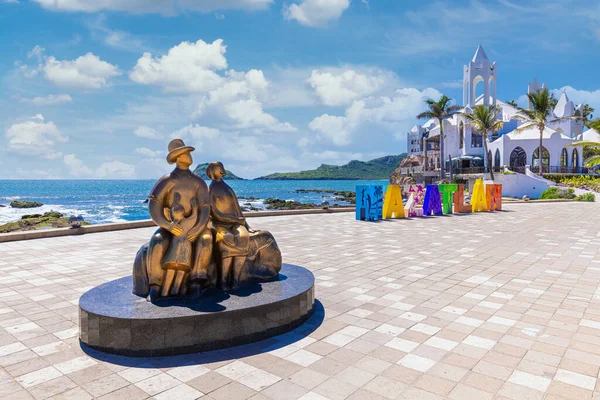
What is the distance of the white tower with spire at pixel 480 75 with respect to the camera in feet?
188

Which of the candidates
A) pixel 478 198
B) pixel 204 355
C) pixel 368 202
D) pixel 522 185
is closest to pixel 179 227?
pixel 204 355

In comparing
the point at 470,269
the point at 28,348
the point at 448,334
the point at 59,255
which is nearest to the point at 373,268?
the point at 470,269

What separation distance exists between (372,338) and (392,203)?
48.4 feet

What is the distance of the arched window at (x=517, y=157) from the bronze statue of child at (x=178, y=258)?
49.8 m

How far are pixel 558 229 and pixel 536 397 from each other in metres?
14.0

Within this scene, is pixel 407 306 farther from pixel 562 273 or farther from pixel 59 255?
pixel 59 255

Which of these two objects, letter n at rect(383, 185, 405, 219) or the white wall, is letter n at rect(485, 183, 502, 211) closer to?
letter n at rect(383, 185, 405, 219)

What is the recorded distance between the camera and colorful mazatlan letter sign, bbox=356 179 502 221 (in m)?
18.0

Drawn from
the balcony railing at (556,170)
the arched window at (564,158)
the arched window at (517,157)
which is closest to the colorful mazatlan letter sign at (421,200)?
the balcony railing at (556,170)

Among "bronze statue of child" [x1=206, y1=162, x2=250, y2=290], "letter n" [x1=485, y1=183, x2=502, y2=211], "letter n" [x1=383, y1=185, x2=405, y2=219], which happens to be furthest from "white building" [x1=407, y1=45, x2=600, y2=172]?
"bronze statue of child" [x1=206, y1=162, x2=250, y2=290]

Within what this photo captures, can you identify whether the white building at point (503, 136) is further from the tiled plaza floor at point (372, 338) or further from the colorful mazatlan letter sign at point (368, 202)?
the tiled plaza floor at point (372, 338)

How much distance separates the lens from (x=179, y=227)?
4859mm

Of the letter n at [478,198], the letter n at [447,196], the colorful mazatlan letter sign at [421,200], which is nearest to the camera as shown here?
the colorful mazatlan letter sign at [421,200]

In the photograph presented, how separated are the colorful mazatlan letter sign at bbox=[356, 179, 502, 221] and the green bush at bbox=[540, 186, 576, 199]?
14170mm
